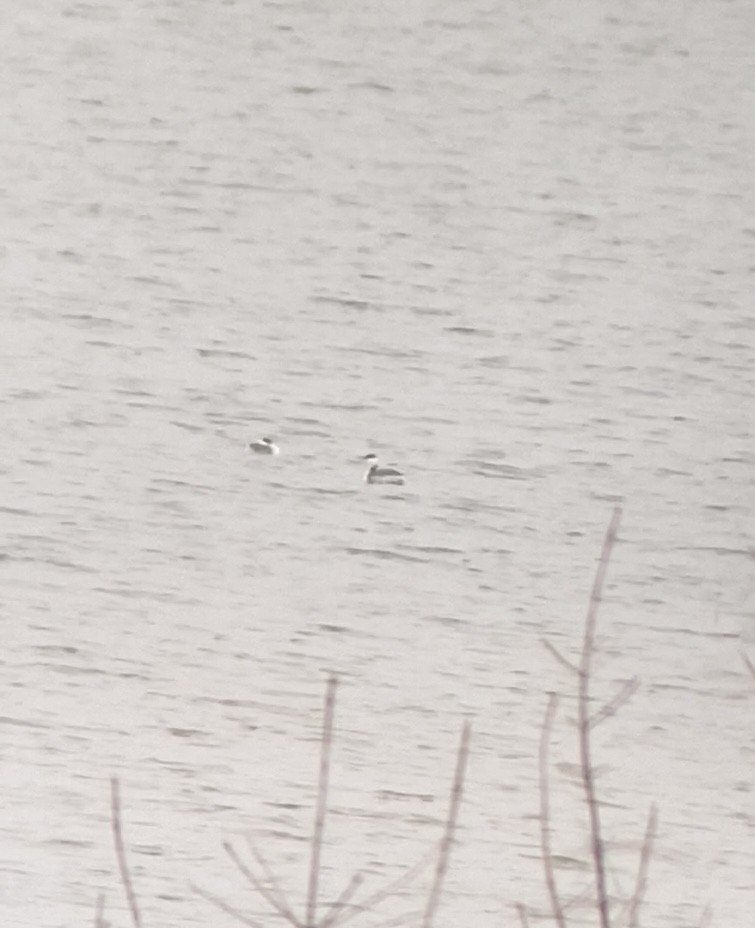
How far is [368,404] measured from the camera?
2.25 m

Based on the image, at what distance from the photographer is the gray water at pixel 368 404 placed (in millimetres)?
2189

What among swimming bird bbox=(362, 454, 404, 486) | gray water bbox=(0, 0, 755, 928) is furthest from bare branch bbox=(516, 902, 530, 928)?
swimming bird bbox=(362, 454, 404, 486)

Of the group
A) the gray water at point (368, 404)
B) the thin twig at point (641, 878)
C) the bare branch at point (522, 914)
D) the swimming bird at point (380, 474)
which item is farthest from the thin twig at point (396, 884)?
the swimming bird at point (380, 474)

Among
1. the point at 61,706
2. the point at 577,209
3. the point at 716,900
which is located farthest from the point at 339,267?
the point at 716,900

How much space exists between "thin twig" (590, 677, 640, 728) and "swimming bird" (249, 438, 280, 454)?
67cm

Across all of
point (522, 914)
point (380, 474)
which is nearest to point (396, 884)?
point (380, 474)

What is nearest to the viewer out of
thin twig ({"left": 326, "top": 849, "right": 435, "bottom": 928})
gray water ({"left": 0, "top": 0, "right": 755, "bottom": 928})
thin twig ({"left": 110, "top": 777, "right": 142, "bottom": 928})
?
thin twig ({"left": 110, "top": 777, "right": 142, "bottom": 928})

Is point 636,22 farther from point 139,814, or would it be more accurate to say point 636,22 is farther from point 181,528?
point 139,814

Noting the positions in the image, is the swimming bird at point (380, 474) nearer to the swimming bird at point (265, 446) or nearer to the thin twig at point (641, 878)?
the swimming bird at point (265, 446)

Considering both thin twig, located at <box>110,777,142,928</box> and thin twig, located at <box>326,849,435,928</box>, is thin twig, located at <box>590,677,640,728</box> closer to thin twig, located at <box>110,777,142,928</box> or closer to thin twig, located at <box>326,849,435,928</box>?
thin twig, located at <box>326,849,435,928</box>

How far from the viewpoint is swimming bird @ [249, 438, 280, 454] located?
225 cm

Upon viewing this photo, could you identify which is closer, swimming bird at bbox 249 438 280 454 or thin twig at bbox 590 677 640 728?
thin twig at bbox 590 677 640 728

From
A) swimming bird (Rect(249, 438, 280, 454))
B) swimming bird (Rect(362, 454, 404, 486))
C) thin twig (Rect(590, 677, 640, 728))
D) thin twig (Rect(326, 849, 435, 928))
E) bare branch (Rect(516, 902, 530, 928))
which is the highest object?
swimming bird (Rect(249, 438, 280, 454))

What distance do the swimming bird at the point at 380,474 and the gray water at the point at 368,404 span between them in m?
0.02
